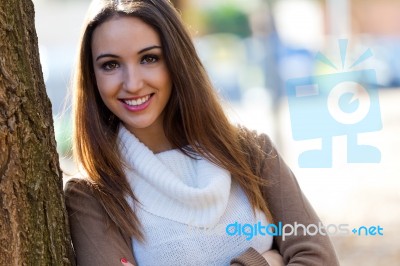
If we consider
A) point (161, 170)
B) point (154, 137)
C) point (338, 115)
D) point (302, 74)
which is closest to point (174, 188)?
point (161, 170)

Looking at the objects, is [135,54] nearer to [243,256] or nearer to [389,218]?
[243,256]

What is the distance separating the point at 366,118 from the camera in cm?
367

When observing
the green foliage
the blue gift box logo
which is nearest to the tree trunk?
the blue gift box logo

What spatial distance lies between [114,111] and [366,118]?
140cm

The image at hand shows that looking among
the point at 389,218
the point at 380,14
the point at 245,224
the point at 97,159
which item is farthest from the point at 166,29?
the point at 380,14

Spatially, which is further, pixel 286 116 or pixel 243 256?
pixel 286 116

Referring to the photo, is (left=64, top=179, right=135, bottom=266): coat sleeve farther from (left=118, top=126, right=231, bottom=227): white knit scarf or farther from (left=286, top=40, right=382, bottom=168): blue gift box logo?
(left=286, top=40, right=382, bottom=168): blue gift box logo

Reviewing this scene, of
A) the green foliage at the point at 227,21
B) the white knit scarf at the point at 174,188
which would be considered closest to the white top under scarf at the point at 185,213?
the white knit scarf at the point at 174,188

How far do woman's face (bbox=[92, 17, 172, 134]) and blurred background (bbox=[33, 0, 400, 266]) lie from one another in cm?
32

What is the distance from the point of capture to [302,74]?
14.1m

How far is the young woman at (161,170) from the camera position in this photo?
2668 millimetres

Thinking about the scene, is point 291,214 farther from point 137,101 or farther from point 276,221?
point 137,101

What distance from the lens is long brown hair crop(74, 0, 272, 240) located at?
2.70 m

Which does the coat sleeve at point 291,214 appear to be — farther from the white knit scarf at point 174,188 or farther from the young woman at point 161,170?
the white knit scarf at point 174,188
